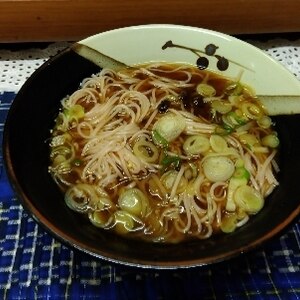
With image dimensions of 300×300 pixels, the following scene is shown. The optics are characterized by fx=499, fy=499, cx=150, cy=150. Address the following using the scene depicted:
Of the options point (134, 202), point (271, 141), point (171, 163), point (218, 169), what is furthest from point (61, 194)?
point (271, 141)

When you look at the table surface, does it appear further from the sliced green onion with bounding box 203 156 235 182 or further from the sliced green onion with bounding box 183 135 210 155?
the sliced green onion with bounding box 183 135 210 155

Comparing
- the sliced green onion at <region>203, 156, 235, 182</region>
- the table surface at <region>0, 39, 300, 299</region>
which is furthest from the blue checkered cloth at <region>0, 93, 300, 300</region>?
the sliced green onion at <region>203, 156, 235, 182</region>

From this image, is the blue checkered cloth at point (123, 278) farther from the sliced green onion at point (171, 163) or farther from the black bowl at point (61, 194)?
the sliced green onion at point (171, 163)

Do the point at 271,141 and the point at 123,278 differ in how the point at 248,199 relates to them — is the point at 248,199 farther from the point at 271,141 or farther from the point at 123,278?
the point at 123,278

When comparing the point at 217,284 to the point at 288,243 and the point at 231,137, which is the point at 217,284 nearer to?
the point at 288,243

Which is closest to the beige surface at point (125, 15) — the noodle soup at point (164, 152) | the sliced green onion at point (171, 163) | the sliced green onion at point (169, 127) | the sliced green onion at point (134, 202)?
the noodle soup at point (164, 152)

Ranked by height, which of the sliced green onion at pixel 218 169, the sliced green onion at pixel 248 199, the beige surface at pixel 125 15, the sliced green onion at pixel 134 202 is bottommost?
the sliced green onion at pixel 134 202
